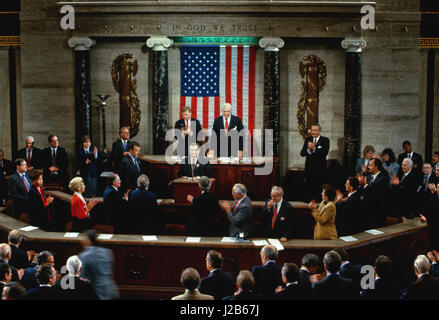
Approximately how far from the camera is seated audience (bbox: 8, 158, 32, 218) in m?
9.45

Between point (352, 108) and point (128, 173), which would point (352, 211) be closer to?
point (128, 173)

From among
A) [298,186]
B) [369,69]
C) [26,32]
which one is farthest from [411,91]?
[26,32]

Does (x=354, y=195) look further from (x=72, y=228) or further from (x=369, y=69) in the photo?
(x=369, y=69)

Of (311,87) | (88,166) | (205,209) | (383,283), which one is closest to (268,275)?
(383,283)

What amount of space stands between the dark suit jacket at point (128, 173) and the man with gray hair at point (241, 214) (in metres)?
3.08

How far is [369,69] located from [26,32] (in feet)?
27.8

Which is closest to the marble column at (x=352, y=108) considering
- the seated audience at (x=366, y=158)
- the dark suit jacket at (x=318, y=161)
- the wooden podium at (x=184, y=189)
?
the seated audience at (x=366, y=158)

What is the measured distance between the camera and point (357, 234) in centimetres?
805

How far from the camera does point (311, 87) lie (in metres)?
13.3

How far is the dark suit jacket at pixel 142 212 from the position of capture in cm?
807

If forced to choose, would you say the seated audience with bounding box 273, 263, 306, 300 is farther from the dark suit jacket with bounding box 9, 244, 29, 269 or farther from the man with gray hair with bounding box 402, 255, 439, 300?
the dark suit jacket with bounding box 9, 244, 29, 269

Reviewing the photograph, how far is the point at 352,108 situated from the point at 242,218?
20.5 ft

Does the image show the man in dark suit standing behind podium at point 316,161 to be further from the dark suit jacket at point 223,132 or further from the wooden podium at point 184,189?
the wooden podium at point 184,189

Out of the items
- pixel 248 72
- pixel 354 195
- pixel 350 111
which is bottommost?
pixel 354 195
